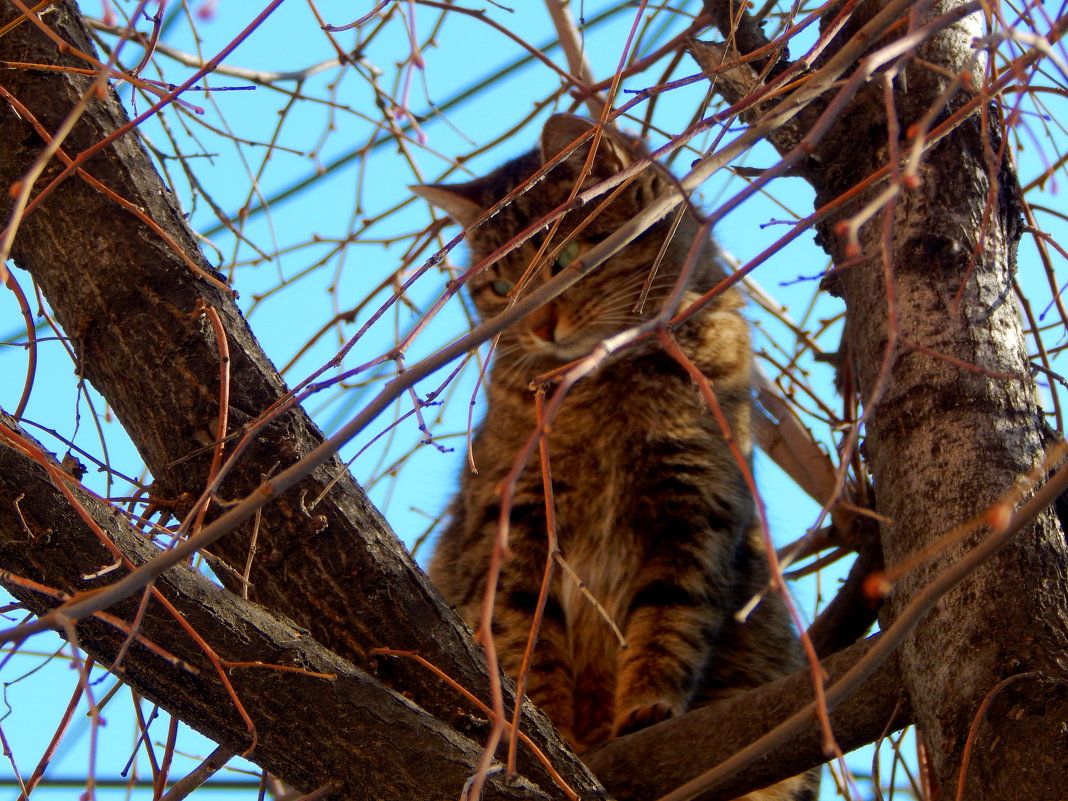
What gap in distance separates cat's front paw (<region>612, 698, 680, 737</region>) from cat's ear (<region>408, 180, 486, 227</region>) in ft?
4.92

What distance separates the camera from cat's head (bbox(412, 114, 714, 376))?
3145mm

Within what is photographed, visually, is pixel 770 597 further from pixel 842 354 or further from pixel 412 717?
pixel 412 717

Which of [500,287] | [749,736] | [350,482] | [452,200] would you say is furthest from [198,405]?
[500,287]

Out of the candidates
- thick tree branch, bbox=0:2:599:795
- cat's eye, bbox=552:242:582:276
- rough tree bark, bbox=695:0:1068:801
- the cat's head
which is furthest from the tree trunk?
cat's eye, bbox=552:242:582:276

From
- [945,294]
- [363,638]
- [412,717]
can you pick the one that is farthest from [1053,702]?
[363,638]

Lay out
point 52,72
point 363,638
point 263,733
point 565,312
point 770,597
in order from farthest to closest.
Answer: point 565,312 → point 770,597 → point 52,72 → point 363,638 → point 263,733

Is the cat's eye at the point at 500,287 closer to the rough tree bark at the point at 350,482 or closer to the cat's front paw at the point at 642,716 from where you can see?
the cat's front paw at the point at 642,716

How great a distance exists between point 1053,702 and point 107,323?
1629mm

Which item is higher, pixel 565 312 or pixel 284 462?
pixel 565 312

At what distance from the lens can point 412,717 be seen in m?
1.61

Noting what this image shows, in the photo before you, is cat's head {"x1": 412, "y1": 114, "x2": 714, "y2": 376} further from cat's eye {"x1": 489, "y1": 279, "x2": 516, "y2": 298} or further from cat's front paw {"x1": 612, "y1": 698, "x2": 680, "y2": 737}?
cat's front paw {"x1": 612, "y1": 698, "x2": 680, "y2": 737}

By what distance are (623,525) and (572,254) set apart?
865 mm

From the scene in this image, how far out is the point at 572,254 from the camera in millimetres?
3227

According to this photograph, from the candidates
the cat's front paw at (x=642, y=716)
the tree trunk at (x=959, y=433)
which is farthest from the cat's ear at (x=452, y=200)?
the cat's front paw at (x=642, y=716)
